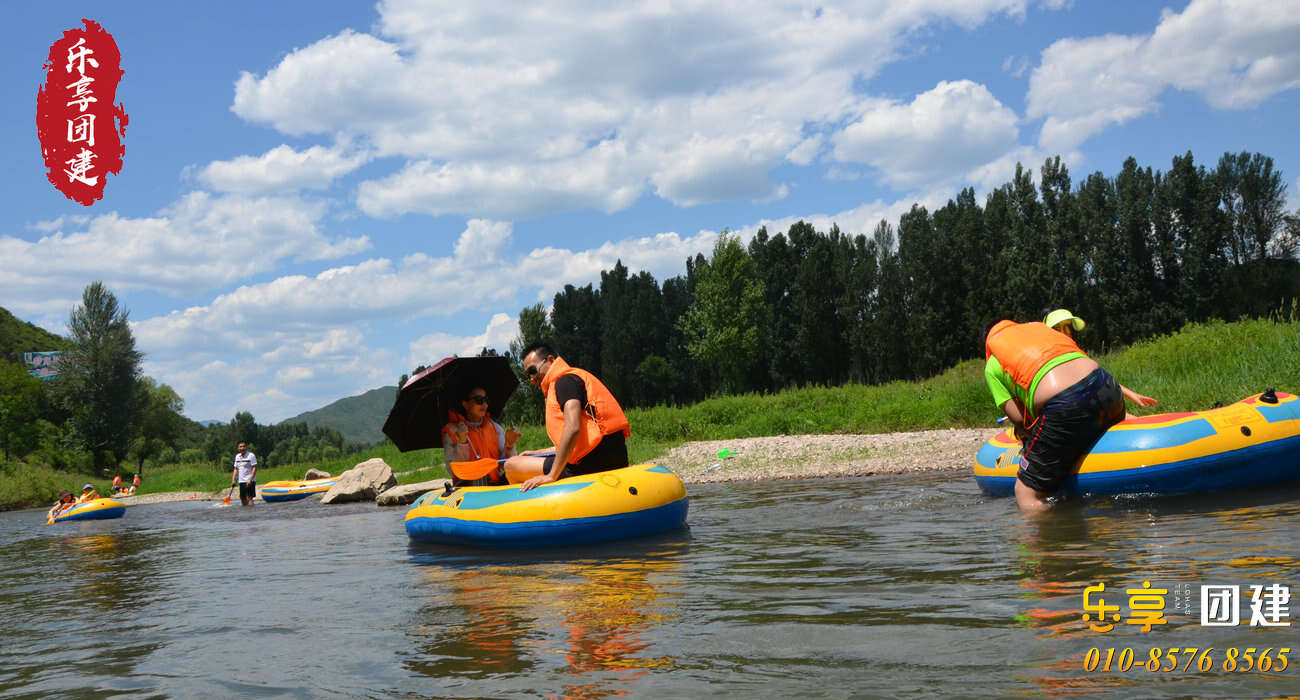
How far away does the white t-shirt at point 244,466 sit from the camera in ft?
77.2

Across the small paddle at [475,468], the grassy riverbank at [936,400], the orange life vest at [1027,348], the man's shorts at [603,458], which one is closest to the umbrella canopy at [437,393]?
the small paddle at [475,468]

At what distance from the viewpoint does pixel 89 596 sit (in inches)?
292

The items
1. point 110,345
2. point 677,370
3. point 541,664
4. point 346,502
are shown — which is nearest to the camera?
point 541,664

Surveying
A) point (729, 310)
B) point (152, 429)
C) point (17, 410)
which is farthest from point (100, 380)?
point (729, 310)

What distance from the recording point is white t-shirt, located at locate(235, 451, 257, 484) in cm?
2353

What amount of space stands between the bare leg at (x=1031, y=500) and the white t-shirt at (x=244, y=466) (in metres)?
21.5

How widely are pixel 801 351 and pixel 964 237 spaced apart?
486 inches

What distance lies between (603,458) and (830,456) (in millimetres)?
8978

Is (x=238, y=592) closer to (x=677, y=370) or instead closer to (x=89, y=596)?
(x=89, y=596)

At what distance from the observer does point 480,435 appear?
34.7 ft

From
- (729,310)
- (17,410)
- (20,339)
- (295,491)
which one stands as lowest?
(295,491)

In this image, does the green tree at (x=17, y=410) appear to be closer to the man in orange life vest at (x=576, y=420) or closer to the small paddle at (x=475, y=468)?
the small paddle at (x=475, y=468)

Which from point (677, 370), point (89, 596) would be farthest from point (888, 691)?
point (677, 370)

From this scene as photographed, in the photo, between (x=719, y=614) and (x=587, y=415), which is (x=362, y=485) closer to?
(x=587, y=415)
